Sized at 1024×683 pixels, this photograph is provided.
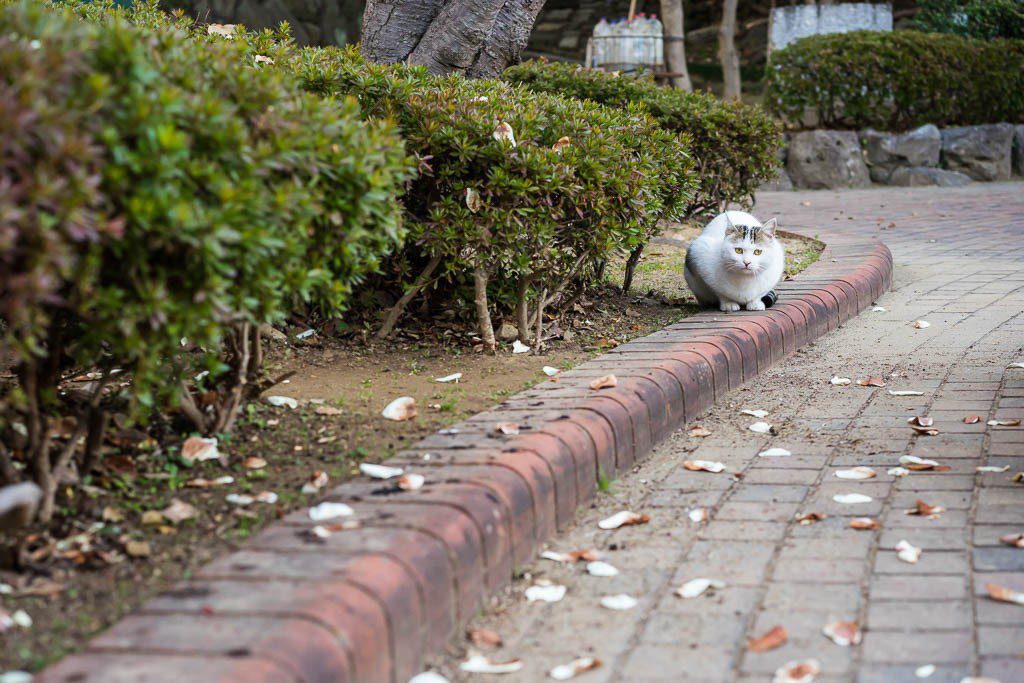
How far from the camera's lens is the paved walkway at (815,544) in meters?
2.36

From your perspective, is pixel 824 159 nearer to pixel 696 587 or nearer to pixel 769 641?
pixel 696 587

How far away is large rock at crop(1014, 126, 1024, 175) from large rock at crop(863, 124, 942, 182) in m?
1.45

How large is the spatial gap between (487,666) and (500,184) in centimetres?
221

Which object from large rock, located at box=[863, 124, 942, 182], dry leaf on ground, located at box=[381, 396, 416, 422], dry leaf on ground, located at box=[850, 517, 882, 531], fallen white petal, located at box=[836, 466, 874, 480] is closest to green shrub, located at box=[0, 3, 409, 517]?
dry leaf on ground, located at box=[381, 396, 416, 422]

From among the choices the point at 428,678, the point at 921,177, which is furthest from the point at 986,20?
the point at 428,678

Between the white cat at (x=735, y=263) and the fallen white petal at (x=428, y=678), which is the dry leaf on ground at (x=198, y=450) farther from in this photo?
the white cat at (x=735, y=263)

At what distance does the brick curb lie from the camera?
1.90 meters

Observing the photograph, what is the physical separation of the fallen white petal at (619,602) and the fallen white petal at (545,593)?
0.11 metres

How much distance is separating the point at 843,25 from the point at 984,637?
14.5m

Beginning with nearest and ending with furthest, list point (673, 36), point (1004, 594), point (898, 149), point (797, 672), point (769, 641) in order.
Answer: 1. point (797, 672)
2. point (769, 641)
3. point (1004, 594)
4. point (898, 149)
5. point (673, 36)

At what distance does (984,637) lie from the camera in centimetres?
237

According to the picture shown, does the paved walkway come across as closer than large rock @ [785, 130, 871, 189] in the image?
Yes

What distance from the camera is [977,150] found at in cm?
1383

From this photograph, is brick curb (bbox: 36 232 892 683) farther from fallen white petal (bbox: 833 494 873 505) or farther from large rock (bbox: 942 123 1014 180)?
large rock (bbox: 942 123 1014 180)
